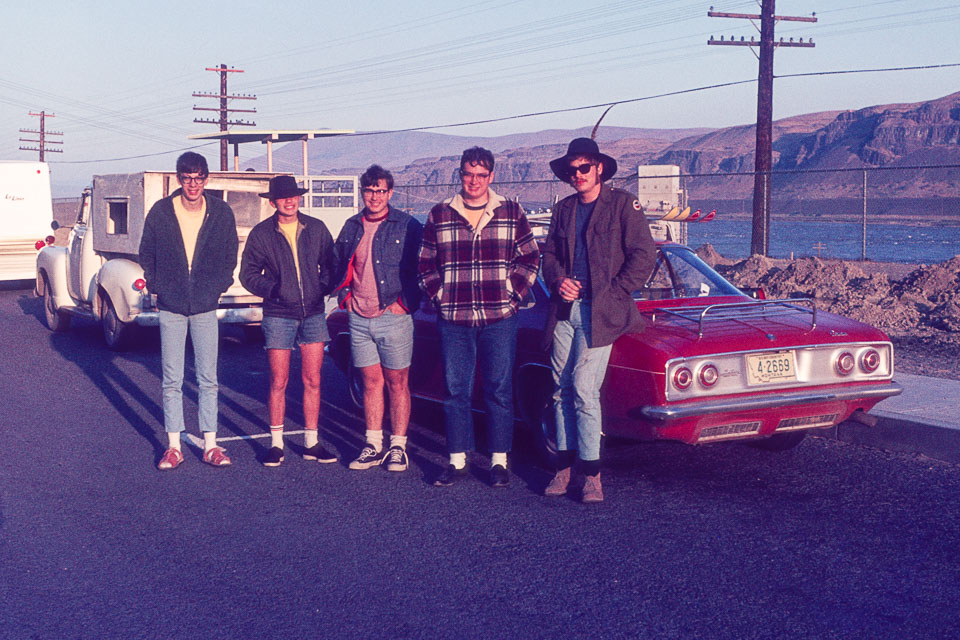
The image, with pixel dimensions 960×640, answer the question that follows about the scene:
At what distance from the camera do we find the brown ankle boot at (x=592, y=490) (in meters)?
5.68

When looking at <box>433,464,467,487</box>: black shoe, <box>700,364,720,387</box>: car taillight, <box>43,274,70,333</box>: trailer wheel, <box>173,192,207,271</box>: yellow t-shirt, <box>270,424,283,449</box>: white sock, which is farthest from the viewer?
<box>43,274,70,333</box>: trailer wheel

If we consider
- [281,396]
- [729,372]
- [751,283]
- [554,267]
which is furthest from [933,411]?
[751,283]

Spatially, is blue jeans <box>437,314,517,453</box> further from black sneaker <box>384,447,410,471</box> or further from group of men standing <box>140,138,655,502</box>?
black sneaker <box>384,447,410,471</box>

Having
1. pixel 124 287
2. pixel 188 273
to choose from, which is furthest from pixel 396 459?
pixel 124 287

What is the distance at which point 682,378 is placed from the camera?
561 centimetres

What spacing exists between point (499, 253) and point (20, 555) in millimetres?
2933

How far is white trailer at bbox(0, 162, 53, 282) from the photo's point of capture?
67.1ft

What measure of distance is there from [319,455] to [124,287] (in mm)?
5861

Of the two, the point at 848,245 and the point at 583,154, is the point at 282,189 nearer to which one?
the point at 583,154

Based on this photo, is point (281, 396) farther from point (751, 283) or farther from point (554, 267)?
point (751, 283)

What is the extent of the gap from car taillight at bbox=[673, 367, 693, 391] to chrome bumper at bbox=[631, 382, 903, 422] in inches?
4.0

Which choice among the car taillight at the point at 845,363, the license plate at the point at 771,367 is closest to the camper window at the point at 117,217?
the license plate at the point at 771,367

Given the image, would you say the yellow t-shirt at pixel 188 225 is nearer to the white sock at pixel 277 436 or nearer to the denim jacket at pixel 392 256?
the denim jacket at pixel 392 256

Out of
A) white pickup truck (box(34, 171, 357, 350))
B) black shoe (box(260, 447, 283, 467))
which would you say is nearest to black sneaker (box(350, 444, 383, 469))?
black shoe (box(260, 447, 283, 467))
